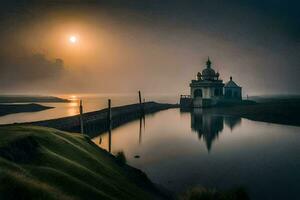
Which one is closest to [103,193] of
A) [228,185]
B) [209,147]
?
[228,185]

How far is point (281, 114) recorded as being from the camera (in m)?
64.1

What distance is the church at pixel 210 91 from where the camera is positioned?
92250 mm

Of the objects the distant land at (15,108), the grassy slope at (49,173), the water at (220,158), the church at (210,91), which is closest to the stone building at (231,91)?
the church at (210,91)

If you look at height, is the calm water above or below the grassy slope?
below

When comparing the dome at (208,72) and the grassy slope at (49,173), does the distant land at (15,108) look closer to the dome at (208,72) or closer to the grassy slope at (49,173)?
the dome at (208,72)

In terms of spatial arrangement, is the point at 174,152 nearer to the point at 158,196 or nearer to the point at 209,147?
the point at 209,147

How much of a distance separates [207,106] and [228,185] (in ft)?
242

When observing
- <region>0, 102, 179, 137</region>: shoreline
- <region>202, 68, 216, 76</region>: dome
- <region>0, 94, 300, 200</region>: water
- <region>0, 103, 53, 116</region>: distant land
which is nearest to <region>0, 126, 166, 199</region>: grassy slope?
<region>0, 94, 300, 200</region>: water

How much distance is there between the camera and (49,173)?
35.3 feet

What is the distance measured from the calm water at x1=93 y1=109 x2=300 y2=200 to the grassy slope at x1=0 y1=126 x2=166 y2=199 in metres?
6.89

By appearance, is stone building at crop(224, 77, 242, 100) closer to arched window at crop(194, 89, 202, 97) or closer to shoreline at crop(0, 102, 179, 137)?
arched window at crop(194, 89, 202, 97)

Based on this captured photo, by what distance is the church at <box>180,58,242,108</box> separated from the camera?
92.2 metres

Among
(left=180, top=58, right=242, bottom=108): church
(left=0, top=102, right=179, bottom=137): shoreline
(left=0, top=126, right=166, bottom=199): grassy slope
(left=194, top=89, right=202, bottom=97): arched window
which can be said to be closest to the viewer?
(left=0, top=126, right=166, bottom=199): grassy slope

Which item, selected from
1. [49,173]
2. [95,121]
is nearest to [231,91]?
[95,121]
